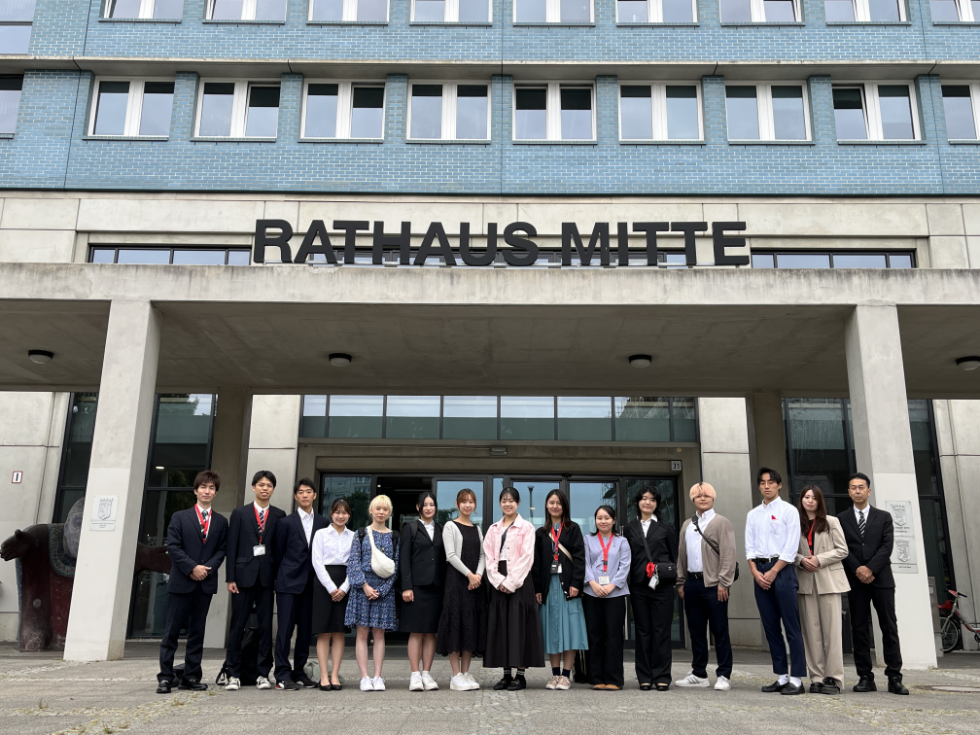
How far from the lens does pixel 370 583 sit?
25.8 ft

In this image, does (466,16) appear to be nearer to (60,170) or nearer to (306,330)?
(60,170)

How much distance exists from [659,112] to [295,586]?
1541 cm

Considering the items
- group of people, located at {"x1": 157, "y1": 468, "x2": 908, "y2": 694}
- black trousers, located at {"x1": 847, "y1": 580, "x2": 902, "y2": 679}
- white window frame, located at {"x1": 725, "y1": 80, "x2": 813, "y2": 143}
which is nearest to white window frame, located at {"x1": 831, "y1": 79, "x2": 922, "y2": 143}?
white window frame, located at {"x1": 725, "y1": 80, "x2": 813, "y2": 143}

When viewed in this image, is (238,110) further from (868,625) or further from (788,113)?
(868,625)

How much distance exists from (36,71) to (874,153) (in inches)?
722

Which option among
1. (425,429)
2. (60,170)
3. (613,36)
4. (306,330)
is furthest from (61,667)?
(613,36)

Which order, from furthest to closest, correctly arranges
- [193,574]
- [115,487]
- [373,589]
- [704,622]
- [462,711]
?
[115,487] < [704,622] < [373,589] < [193,574] < [462,711]

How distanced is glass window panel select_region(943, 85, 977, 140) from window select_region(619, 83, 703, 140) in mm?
5468

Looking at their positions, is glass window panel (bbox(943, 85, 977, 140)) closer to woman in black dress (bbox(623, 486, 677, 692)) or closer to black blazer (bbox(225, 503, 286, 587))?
woman in black dress (bbox(623, 486, 677, 692))

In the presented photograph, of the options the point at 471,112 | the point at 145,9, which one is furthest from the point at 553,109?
the point at 145,9

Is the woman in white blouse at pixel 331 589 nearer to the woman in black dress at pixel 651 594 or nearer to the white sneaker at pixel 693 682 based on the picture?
the woman in black dress at pixel 651 594

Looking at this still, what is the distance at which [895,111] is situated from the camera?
2011 centimetres

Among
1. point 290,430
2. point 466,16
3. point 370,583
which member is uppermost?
point 466,16

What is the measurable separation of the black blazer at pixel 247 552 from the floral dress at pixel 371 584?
0.72 meters
